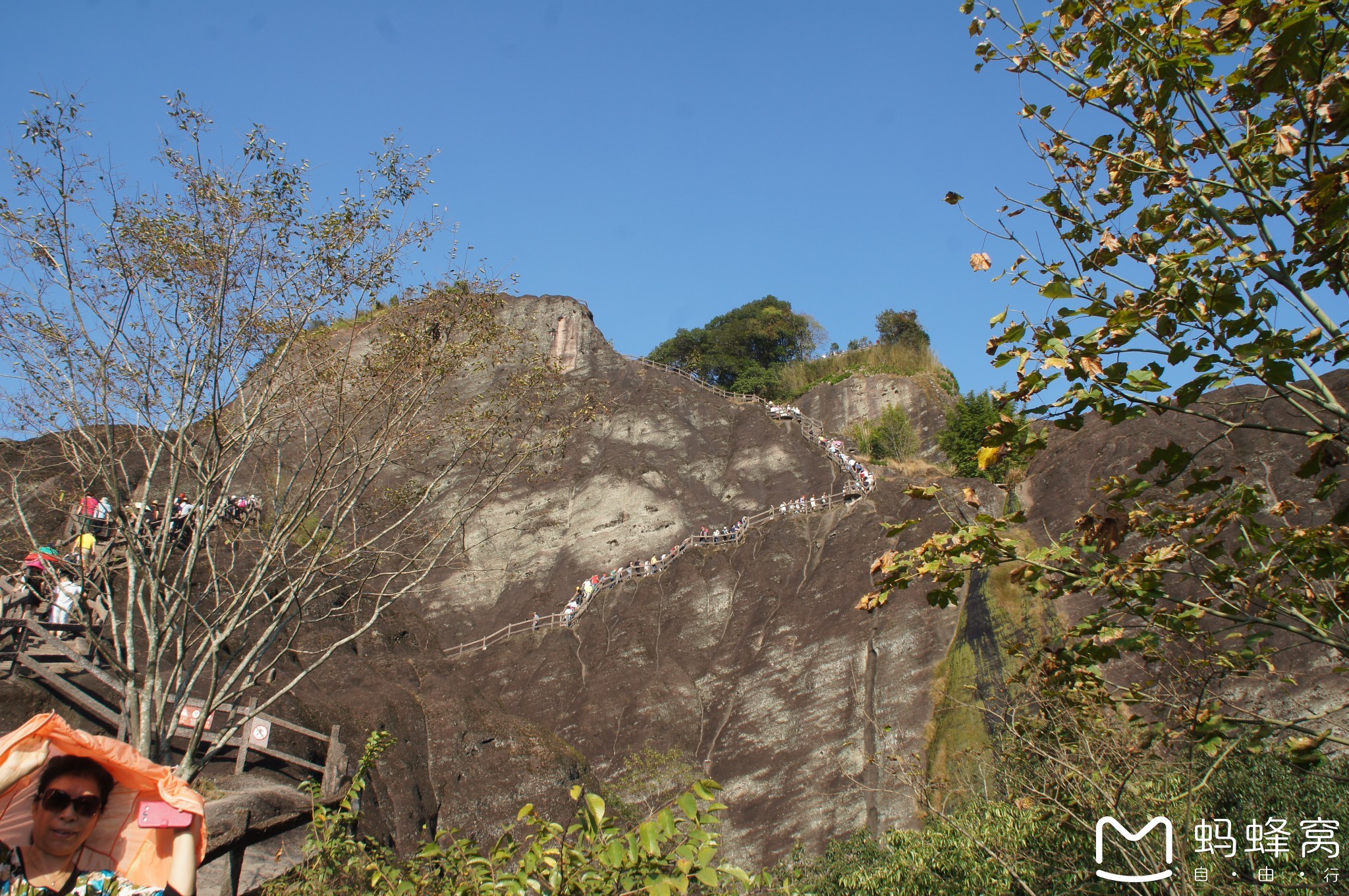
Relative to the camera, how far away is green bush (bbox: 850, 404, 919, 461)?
45.2 meters

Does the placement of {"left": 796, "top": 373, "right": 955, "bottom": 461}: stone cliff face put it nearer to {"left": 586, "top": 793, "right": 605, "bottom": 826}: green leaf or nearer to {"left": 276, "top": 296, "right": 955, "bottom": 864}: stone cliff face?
{"left": 276, "top": 296, "right": 955, "bottom": 864}: stone cliff face

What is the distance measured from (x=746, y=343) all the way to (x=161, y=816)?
61944 mm

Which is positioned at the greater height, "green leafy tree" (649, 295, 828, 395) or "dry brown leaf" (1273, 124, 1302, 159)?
"green leafy tree" (649, 295, 828, 395)

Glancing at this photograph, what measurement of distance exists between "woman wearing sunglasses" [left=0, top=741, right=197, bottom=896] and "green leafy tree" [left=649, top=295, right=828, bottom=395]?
57.6m

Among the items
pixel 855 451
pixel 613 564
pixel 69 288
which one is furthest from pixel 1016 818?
pixel 855 451

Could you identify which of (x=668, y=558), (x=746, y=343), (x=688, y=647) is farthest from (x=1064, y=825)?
(x=746, y=343)

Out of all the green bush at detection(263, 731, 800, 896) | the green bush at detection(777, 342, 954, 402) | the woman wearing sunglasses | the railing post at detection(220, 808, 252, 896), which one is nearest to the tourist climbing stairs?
the railing post at detection(220, 808, 252, 896)

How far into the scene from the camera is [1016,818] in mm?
10766

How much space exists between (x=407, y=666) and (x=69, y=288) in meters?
18.5

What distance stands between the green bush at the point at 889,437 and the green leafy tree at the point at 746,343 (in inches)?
549

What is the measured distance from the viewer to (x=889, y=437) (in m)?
45.9

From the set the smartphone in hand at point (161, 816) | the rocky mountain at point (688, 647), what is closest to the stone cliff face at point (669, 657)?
the rocky mountain at point (688, 647)

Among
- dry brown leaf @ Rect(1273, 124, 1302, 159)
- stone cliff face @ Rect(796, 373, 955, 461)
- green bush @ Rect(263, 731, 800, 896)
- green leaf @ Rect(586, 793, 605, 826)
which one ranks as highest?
stone cliff face @ Rect(796, 373, 955, 461)

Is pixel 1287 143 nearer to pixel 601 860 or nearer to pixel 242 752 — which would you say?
pixel 601 860
